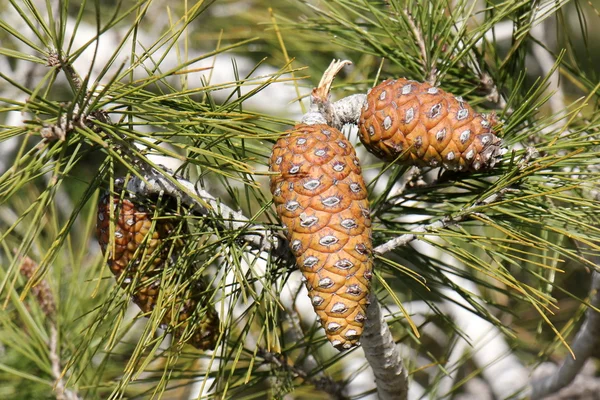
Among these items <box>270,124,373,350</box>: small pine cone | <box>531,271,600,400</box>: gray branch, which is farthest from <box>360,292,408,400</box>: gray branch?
<box>531,271,600,400</box>: gray branch

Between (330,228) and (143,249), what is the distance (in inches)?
10.1

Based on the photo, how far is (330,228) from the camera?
0.72 metres

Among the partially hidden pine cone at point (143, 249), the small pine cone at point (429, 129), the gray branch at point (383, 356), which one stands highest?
the small pine cone at point (429, 129)

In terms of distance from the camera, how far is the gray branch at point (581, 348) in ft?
3.82

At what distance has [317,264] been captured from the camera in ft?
2.35

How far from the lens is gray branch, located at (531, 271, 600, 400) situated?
116cm

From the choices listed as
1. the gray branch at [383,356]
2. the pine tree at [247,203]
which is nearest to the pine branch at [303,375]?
the pine tree at [247,203]

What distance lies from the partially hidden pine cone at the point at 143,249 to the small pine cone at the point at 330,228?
17 centimetres

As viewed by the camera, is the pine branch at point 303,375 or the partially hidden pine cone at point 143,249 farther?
the pine branch at point 303,375

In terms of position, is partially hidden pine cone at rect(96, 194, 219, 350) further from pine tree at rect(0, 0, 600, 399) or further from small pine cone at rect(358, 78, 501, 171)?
small pine cone at rect(358, 78, 501, 171)

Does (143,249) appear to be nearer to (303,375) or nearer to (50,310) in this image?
(303,375)

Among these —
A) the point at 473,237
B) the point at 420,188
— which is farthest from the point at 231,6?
the point at 473,237

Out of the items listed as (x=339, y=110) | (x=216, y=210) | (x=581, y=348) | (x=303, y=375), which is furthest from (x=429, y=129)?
(x=581, y=348)

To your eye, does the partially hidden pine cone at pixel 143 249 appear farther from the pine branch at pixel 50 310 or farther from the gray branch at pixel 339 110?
the pine branch at pixel 50 310
